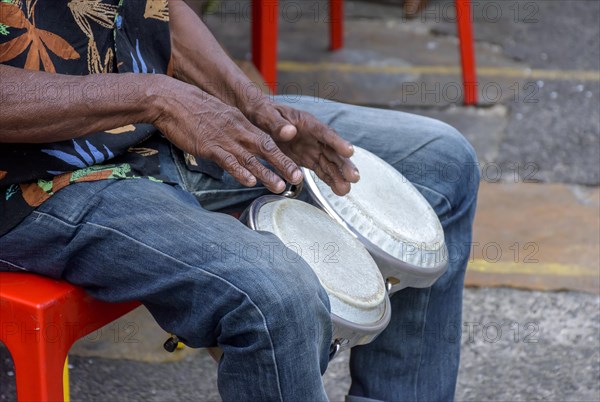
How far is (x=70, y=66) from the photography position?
170cm

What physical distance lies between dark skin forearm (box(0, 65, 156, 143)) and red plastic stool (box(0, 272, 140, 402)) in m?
0.26

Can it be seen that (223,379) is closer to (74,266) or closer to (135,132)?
(74,266)

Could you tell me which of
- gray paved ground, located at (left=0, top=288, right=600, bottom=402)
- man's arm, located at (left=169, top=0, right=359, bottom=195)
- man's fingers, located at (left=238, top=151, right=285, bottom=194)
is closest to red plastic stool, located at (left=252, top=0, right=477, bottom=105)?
gray paved ground, located at (left=0, top=288, right=600, bottom=402)

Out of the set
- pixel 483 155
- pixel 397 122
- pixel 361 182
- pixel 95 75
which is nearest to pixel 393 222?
pixel 361 182

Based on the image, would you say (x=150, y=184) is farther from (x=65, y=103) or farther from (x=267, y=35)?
(x=267, y=35)

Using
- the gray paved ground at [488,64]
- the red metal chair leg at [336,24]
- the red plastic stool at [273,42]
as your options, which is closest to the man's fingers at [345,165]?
the gray paved ground at [488,64]

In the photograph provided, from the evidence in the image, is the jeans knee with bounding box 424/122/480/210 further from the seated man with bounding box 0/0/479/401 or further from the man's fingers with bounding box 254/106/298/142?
the man's fingers with bounding box 254/106/298/142

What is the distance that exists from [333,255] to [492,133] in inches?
101

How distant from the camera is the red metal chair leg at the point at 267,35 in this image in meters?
4.04

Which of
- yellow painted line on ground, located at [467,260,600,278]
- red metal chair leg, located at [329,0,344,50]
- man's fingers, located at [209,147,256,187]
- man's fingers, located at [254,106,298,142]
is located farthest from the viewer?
red metal chair leg, located at [329,0,344,50]

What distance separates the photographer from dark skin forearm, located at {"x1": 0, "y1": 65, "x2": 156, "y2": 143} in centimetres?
149

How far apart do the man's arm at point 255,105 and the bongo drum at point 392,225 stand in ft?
0.14

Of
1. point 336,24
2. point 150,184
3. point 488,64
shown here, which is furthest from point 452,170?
point 336,24

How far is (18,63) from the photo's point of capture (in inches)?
63.1
